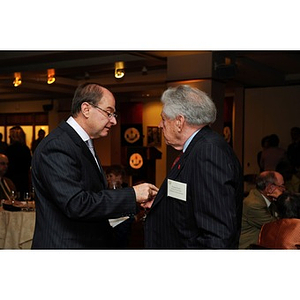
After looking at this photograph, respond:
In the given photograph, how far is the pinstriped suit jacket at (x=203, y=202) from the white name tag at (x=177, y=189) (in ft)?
0.05

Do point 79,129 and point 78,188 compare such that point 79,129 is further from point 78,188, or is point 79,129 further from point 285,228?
point 285,228

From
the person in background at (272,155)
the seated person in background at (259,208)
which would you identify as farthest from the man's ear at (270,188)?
the person in background at (272,155)

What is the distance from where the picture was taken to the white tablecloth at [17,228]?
4164 mm

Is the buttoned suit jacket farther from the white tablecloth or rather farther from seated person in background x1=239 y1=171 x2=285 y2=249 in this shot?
the white tablecloth

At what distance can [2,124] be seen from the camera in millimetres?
14078

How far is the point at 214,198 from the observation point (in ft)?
5.15

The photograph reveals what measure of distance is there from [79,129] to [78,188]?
1.00 ft

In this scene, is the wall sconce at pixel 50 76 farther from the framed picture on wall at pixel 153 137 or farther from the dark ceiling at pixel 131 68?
the framed picture on wall at pixel 153 137

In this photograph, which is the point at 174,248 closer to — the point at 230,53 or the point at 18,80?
the point at 230,53

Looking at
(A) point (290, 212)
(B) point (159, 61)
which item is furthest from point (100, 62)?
(A) point (290, 212)

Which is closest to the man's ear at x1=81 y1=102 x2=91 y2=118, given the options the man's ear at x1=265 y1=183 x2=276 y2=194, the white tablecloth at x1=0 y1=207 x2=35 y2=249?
the man's ear at x1=265 y1=183 x2=276 y2=194

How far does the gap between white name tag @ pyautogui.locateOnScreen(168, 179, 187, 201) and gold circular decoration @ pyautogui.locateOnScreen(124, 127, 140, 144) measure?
10196 mm

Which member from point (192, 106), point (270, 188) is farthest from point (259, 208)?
point (192, 106)

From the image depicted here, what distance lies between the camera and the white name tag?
164 centimetres
